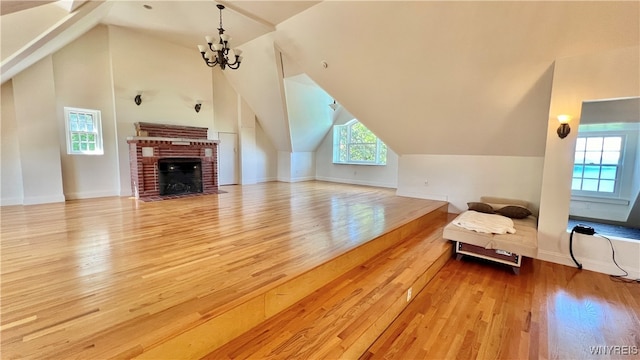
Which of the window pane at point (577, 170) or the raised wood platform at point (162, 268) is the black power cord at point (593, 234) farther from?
the raised wood platform at point (162, 268)

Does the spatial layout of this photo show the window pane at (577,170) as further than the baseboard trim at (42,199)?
No

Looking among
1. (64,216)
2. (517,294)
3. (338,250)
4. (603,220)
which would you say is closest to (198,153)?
(64,216)

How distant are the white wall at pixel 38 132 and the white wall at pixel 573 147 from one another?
770 centimetres

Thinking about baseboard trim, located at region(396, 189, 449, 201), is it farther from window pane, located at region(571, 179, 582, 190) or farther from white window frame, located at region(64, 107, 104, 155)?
white window frame, located at region(64, 107, 104, 155)

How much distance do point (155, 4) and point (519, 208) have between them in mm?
6508

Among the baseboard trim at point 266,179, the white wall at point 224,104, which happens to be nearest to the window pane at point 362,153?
the baseboard trim at point 266,179

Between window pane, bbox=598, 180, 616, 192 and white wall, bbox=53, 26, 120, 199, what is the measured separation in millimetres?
8331

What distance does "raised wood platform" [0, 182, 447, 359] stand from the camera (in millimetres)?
1452

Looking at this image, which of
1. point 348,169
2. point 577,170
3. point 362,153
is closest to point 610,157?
point 577,170

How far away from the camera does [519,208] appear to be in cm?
402

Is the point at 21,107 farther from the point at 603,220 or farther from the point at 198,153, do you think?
the point at 603,220

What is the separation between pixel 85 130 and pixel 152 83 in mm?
1581

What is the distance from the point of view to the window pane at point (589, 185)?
11.4 ft

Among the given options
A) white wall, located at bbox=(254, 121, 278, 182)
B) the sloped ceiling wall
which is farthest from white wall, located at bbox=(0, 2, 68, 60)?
white wall, located at bbox=(254, 121, 278, 182)
